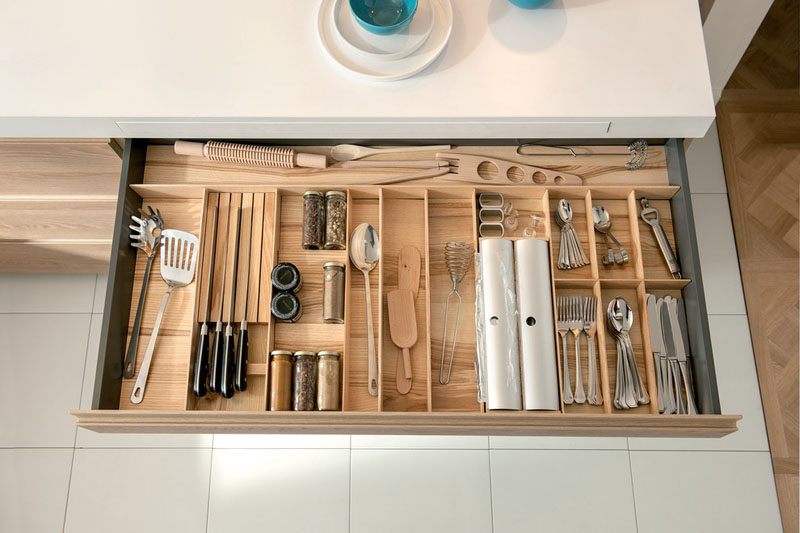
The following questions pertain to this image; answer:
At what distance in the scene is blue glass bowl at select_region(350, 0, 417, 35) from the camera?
149 cm

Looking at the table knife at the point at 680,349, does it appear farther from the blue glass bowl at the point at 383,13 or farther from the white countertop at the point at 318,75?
the blue glass bowl at the point at 383,13

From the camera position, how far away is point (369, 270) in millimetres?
1540

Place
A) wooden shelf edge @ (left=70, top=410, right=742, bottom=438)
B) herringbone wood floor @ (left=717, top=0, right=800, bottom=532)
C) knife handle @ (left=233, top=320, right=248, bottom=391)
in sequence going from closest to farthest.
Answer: wooden shelf edge @ (left=70, top=410, right=742, bottom=438) < knife handle @ (left=233, top=320, right=248, bottom=391) < herringbone wood floor @ (left=717, top=0, right=800, bottom=532)

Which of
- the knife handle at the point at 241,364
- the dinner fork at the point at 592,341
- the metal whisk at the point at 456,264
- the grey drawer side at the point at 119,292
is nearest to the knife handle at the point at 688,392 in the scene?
the dinner fork at the point at 592,341

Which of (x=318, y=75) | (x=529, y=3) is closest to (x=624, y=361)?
(x=529, y=3)

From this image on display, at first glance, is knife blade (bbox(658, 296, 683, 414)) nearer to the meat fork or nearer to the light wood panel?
the meat fork

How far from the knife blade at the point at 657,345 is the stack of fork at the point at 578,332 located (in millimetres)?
133

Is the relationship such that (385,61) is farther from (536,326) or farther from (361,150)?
(536,326)

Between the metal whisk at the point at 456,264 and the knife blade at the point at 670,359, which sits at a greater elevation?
the metal whisk at the point at 456,264

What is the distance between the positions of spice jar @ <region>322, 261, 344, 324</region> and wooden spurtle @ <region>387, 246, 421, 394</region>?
120 millimetres

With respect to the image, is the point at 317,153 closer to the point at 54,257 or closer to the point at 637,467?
the point at 54,257

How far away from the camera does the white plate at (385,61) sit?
1.51 meters

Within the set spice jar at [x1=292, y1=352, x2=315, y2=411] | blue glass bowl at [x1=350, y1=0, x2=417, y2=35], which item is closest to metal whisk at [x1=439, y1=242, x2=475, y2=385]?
spice jar at [x1=292, y1=352, x2=315, y2=411]

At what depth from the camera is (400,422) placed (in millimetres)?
1332
